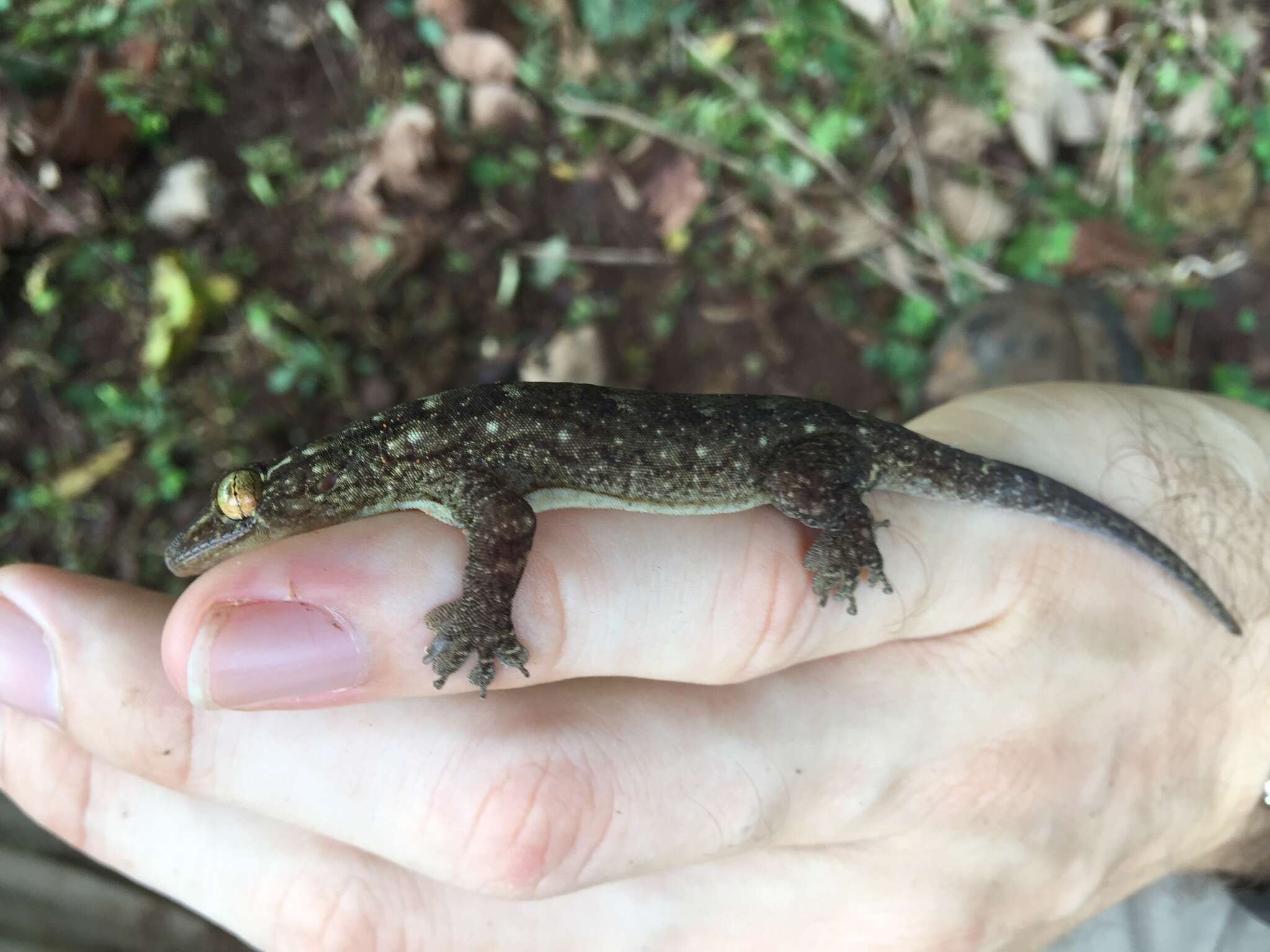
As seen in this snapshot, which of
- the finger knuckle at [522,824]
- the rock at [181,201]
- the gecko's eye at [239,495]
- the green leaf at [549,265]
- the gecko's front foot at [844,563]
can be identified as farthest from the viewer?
the green leaf at [549,265]

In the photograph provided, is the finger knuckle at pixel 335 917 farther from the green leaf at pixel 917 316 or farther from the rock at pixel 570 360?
the green leaf at pixel 917 316

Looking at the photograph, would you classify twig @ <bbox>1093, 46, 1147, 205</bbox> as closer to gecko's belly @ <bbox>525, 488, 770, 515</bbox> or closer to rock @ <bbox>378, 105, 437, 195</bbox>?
gecko's belly @ <bbox>525, 488, 770, 515</bbox>

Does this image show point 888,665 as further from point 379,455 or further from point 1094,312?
point 1094,312

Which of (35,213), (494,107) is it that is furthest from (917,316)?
(35,213)

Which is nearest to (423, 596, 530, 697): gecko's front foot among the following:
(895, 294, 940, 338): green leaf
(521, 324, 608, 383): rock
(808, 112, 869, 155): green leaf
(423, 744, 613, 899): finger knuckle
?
(423, 744, 613, 899): finger knuckle

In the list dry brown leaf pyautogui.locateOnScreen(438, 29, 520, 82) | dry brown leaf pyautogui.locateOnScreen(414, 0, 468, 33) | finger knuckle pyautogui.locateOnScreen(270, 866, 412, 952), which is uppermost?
dry brown leaf pyautogui.locateOnScreen(414, 0, 468, 33)

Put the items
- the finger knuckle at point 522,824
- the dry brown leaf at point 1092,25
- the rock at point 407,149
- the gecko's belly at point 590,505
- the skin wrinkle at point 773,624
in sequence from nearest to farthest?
1. the finger knuckle at point 522,824
2. the skin wrinkle at point 773,624
3. the gecko's belly at point 590,505
4. the rock at point 407,149
5. the dry brown leaf at point 1092,25

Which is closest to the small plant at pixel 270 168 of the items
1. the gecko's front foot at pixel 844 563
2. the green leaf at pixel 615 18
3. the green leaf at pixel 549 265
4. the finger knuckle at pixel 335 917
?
the green leaf at pixel 549 265
